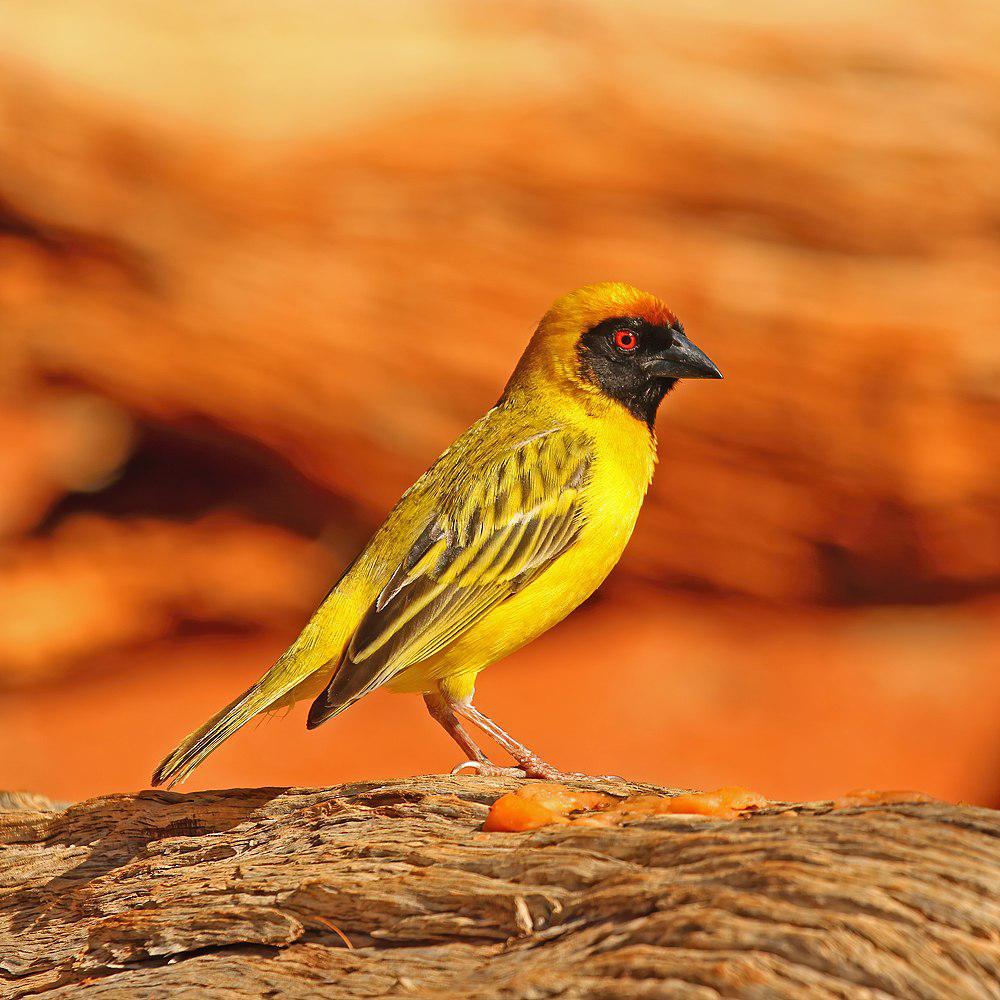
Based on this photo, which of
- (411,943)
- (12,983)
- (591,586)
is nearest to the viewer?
(411,943)

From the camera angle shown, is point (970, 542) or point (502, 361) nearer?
point (502, 361)

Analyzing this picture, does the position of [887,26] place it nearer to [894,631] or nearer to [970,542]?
[970,542]

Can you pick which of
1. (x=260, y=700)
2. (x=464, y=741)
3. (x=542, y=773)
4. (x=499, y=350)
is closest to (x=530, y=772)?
(x=542, y=773)

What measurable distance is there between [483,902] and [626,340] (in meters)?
2.51

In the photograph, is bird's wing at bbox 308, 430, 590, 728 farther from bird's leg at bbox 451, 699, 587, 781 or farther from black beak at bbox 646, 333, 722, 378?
black beak at bbox 646, 333, 722, 378

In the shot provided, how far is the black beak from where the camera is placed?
4.71 metres

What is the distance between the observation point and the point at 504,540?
4320mm

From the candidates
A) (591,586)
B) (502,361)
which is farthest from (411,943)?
(502,361)

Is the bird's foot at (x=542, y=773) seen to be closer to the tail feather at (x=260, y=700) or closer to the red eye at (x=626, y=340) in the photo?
the tail feather at (x=260, y=700)

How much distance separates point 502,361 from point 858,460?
289 centimetres

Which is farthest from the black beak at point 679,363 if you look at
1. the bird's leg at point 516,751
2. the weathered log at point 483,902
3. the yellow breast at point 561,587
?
the weathered log at point 483,902

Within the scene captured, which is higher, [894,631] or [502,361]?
[502,361]

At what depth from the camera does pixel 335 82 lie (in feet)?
25.5

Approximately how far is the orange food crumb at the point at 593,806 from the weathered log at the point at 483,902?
0.08 m
